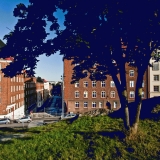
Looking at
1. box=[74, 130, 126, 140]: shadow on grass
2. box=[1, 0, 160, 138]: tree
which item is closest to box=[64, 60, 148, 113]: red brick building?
box=[74, 130, 126, 140]: shadow on grass

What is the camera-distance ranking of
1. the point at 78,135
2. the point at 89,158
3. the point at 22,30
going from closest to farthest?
the point at 89,158 → the point at 22,30 → the point at 78,135

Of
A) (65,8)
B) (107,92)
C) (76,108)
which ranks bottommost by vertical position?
(76,108)

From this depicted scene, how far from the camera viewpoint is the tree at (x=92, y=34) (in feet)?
28.9

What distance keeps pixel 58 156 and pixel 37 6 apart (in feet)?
23.2

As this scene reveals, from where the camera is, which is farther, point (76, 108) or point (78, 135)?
point (76, 108)

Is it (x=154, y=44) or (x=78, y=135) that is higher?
(x=154, y=44)

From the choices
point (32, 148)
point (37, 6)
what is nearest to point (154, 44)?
point (37, 6)

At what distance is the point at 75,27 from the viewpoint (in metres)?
9.70

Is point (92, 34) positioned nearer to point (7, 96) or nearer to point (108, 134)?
point (108, 134)

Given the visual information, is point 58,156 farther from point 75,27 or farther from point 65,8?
point 65,8

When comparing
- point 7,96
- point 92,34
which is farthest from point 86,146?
point 7,96

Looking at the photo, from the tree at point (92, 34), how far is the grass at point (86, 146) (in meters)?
0.91

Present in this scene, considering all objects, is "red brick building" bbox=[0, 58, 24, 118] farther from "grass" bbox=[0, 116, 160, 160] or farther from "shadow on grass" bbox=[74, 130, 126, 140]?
"shadow on grass" bbox=[74, 130, 126, 140]

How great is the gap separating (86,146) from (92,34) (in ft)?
17.6
